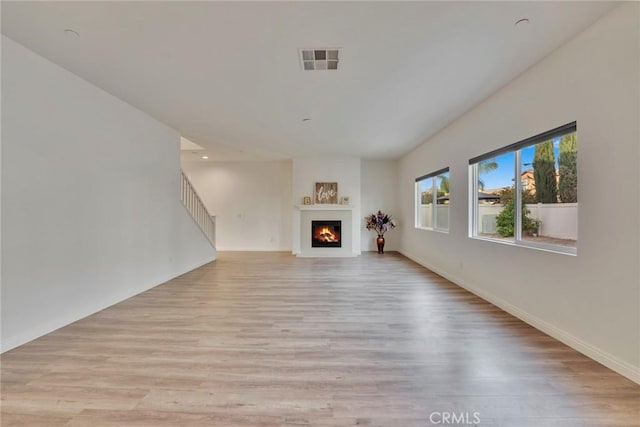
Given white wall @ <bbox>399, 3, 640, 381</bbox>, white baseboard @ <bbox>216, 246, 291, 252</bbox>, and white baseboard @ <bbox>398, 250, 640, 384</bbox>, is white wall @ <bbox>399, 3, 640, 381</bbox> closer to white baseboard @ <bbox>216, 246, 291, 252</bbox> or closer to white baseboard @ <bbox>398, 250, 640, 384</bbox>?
white baseboard @ <bbox>398, 250, 640, 384</bbox>

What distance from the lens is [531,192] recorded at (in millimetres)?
3094

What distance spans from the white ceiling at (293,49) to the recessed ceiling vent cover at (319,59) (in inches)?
3.0

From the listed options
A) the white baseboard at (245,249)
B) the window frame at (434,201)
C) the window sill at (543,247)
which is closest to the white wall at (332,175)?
the white baseboard at (245,249)

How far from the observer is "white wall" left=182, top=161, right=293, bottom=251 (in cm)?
847

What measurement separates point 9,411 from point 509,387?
124 inches

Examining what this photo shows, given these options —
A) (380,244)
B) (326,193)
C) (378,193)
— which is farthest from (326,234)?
(378,193)

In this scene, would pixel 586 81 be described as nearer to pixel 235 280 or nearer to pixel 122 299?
pixel 235 280

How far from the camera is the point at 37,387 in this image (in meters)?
1.88

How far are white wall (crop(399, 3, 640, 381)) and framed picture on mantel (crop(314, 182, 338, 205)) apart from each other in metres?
4.72

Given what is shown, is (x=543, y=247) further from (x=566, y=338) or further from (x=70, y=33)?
(x=70, y=33)

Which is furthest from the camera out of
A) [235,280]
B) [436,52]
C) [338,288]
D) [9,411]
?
[235,280]

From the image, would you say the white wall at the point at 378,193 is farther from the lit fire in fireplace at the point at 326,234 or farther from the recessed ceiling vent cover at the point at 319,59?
the recessed ceiling vent cover at the point at 319,59

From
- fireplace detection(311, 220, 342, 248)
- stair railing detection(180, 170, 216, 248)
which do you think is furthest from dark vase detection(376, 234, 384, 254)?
stair railing detection(180, 170, 216, 248)

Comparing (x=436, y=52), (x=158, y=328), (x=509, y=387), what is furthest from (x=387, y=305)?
(x=436, y=52)
